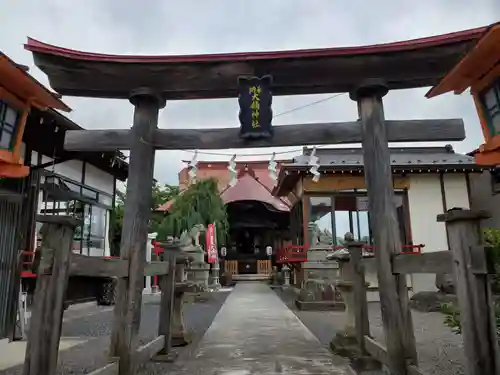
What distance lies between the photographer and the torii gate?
5.00 meters

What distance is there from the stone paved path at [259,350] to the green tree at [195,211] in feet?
32.3

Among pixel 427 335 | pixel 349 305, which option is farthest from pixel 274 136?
pixel 427 335

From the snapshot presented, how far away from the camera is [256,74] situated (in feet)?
18.0

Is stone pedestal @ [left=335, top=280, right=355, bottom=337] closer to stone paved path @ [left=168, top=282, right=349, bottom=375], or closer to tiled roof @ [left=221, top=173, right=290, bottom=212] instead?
stone paved path @ [left=168, top=282, right=349, bottom=375]

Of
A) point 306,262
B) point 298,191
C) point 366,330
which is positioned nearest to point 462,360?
point 366,330

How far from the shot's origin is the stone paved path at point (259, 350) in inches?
197

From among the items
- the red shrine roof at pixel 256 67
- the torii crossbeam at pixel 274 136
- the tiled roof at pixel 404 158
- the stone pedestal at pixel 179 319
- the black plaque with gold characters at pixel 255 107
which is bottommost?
the stone pedestal at pixel 179 319

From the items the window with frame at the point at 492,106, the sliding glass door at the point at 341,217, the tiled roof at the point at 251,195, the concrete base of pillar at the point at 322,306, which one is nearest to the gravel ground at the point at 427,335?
the concrete base of pillar at the point at 322,306

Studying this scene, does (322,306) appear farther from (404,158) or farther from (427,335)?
(404,158)

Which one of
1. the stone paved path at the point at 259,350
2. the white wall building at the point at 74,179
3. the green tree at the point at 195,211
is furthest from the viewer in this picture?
the green tree at the point at 195,211

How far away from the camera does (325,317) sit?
10.1 m

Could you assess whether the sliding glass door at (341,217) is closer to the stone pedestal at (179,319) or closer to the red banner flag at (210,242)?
the red banner flag at (210,242)

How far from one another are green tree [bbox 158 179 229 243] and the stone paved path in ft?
32.3

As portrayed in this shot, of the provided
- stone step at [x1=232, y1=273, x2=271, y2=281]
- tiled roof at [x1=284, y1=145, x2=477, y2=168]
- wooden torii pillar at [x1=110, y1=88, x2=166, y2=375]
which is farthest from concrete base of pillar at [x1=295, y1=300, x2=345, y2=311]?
stone step at [x1=232, y1=273, x2=271, y2=281]
